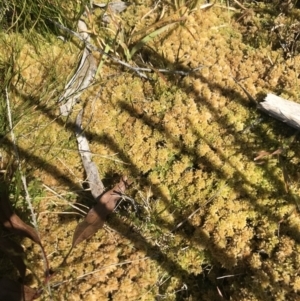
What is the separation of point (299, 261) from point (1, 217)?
5.95ft

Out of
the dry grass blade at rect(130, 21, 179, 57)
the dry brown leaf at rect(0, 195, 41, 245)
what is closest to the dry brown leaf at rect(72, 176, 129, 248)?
the dry brown leaf at rect(0, 195, 41, 245)

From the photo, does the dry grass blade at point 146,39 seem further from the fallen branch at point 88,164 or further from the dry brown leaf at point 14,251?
the dry brown leaf at point 14,251

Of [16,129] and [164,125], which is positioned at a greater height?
[164,125]

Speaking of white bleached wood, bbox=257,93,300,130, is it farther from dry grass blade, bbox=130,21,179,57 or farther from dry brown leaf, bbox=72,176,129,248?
dry brown leaf, bbox=72,176,129,248

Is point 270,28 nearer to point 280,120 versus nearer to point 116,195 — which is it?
point 280,120

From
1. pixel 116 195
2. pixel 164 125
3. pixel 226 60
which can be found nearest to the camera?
pixel 116 195

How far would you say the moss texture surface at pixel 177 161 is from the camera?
247cm

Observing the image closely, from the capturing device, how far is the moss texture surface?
247cm

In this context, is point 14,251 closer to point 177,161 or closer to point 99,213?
point 99,213

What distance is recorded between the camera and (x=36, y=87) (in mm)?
2961

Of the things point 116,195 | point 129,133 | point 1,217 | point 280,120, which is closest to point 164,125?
point 129,133

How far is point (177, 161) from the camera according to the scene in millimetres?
2736

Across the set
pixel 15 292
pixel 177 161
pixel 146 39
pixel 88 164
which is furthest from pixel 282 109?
pixel 15 292

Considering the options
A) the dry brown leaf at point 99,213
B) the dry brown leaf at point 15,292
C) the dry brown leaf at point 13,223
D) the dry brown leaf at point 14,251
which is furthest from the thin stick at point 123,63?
the dry brown leaf at point 15,292
